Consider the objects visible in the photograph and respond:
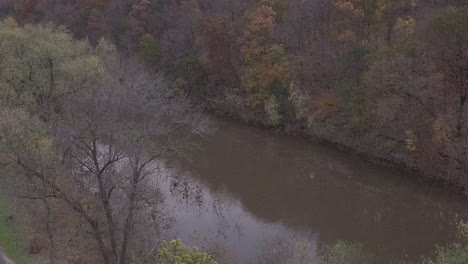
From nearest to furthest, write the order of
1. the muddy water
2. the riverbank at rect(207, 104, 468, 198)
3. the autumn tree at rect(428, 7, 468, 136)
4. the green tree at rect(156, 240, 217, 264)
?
the green tree at rect(156, 240, 217, 264) < the muddy water < the autumn tree at rect(428, 7, 468, 136) < the riverbank at rect(207, 104, 468, 198)

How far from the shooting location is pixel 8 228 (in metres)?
21.0

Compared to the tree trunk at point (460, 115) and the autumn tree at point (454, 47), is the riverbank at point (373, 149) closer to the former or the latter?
the tree trunk at point (460, 115)

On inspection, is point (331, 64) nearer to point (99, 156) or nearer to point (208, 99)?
point (208, 99)

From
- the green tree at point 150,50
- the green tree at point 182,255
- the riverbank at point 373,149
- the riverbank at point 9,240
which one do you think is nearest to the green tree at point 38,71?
the riverbank at point 9,240

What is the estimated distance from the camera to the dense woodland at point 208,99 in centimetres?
1703

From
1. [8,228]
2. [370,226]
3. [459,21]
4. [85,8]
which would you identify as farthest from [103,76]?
[85,8]

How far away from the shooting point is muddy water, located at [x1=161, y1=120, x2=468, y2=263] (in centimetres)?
2088

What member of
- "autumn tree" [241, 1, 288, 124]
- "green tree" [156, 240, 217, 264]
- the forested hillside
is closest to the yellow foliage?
the forested hillside

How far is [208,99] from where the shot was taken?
130ft

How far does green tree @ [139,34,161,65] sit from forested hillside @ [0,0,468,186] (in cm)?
10

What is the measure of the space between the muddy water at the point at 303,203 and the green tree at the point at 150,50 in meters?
13.7

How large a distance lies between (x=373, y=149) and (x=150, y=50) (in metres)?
21.9

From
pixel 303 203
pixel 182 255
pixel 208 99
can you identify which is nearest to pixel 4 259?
pixel 182 255

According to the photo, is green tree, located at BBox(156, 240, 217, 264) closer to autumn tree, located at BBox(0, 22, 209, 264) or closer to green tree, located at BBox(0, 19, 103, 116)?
autumn tree, located at BBox(0, 22, 209, 264)
